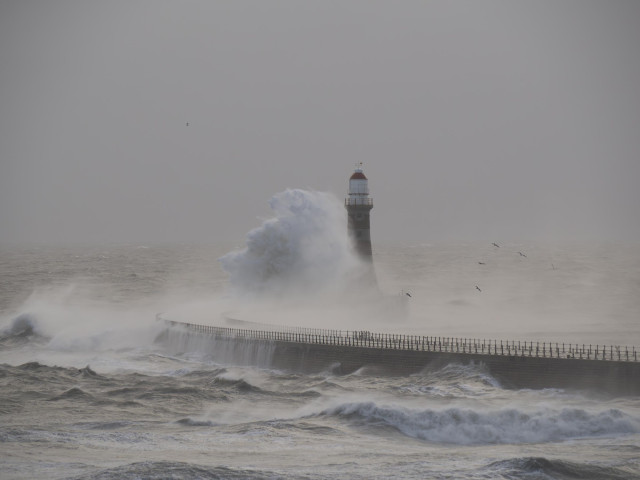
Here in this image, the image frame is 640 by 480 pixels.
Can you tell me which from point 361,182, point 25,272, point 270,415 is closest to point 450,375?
point 270,415

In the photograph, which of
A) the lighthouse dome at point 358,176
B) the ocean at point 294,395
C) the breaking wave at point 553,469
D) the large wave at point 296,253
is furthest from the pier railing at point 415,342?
the lighthouse dome at point 358,176

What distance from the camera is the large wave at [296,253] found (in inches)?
2416

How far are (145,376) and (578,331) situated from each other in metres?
24.5

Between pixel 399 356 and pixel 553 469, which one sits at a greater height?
pixel 399 356

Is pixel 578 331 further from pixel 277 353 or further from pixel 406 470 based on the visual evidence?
pixel 406 470

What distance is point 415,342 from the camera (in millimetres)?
43250

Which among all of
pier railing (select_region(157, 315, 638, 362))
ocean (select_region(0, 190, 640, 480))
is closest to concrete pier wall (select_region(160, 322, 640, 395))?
pier railing (select_region(157, 315, 638, 362))

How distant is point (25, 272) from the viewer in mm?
120562

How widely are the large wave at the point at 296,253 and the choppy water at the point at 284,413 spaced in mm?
2550

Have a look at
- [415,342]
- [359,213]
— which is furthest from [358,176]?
[415,342]

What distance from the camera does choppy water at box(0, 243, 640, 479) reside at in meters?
27.9

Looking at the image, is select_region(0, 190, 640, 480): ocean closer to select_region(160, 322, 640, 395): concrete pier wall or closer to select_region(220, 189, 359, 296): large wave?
select_region(220, 189, 359, 296): large wave

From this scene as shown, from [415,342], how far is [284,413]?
30.8ft

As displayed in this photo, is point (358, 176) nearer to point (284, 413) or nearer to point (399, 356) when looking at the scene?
point (399, 356)
